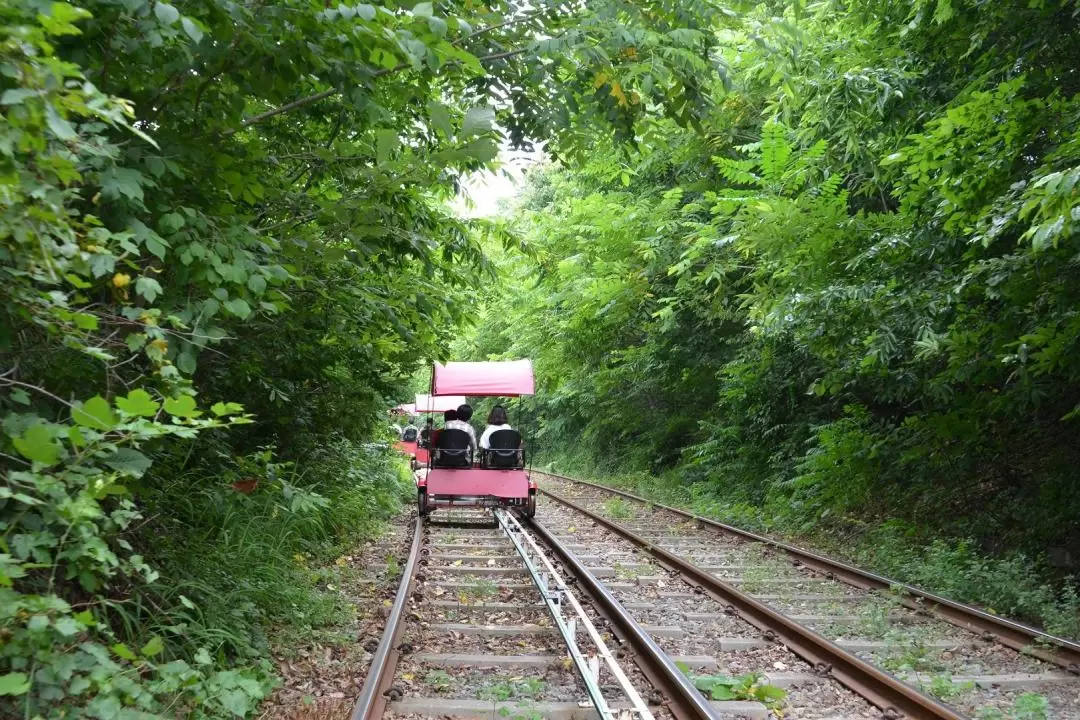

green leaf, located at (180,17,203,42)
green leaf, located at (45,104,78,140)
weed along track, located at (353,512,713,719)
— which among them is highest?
green leaf, located at (180,17,203,42)

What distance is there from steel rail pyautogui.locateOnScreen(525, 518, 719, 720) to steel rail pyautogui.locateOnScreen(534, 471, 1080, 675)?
2.78m

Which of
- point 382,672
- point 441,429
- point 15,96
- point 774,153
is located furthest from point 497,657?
point 441,429

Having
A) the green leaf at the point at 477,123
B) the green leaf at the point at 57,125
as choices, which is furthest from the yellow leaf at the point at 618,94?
the green leaf at the point at 57,125

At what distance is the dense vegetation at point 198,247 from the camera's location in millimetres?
2848

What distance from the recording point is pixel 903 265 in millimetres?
8938

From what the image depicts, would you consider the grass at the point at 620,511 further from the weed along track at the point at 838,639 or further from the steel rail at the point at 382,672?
the steel rail at the point at 382,672

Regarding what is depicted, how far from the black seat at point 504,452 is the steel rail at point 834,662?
5290 millimetres

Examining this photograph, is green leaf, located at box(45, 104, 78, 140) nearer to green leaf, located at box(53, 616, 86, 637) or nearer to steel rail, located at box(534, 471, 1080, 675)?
green leaf, located at box(53, 616, 86, 637)

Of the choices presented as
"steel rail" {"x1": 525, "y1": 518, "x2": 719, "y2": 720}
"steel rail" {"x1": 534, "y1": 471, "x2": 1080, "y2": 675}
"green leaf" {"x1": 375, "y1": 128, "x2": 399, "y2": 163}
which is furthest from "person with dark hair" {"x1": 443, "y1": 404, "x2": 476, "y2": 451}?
"green leaf" {"x1": 375, "y1": 128, "x2": 399, "y2": 163}

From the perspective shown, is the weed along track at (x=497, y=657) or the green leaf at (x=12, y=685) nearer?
the green leaf at (x=12, y=685)

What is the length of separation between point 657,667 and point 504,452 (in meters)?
8.06

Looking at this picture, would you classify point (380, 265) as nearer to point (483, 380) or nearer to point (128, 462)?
point (128, 462)

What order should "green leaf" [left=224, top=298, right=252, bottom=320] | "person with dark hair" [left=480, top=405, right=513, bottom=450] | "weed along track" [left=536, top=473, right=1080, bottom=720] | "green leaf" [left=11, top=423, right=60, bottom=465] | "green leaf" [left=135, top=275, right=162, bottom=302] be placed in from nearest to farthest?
"green leaf" [left=11, top=423, right=60, bottom=465], "green leaf" [left=135, top=275, right=162, bottom=302], "green leaf" [left=224, top=298, right=252, bottom=320], "weed along track" [left=536, top=473, right=1080, bottom=720], "person with dark hair" [left=480, top=405, right=513, bottom=450]

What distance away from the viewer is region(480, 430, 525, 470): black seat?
13.3 meters
